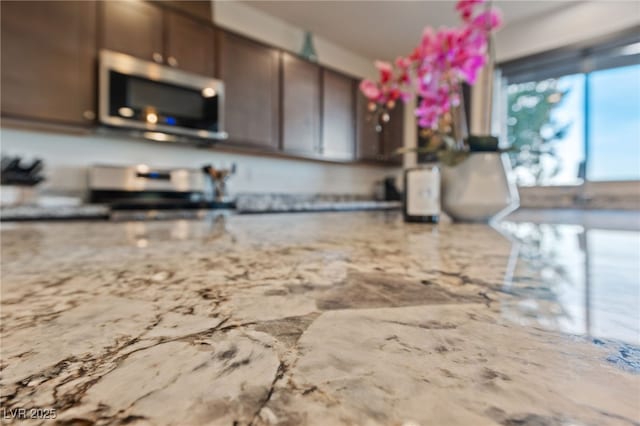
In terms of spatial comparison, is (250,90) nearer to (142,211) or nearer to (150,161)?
(150,161)

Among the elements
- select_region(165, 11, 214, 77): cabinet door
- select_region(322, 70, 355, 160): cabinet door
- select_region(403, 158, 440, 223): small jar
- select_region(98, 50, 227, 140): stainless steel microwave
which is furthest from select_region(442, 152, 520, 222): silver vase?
select_region(322, 70, 355, 160): cabinet door

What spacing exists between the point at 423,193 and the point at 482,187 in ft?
0.54

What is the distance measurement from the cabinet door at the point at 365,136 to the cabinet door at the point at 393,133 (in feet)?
0.33

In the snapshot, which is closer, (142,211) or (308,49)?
(142,211)

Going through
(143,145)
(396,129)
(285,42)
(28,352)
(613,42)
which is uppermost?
(285,42)

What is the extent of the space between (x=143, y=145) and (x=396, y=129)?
2723 mm

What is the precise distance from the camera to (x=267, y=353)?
6.3 inches

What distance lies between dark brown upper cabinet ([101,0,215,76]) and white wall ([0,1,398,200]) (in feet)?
1.50

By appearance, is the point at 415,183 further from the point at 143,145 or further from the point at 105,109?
the point at 143,145

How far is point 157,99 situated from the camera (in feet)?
6.76

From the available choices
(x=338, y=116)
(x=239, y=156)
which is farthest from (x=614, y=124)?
(x=239, y=156)

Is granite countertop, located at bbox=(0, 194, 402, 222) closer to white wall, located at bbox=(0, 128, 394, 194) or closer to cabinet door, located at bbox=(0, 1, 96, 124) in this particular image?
white wall, located at bbox=(0, 128, 394, 194)

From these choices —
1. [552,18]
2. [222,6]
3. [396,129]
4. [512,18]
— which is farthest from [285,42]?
[552,18]

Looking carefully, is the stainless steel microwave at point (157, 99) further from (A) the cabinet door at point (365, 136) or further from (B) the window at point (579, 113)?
(B) the window at point (579, 113)
